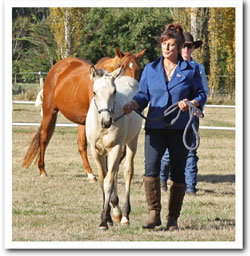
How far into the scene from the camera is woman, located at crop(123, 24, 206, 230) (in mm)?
5375

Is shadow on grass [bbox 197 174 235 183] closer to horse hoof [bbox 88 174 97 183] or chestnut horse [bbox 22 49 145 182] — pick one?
horse hoof [bbox 88 174 97 183]

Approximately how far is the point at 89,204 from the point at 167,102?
2318 mm

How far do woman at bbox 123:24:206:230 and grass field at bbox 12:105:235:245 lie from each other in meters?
→ 0.37

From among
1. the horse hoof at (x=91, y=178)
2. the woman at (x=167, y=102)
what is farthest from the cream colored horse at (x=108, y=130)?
the horse hoof at (x=91, y=178)

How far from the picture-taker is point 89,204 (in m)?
7.18

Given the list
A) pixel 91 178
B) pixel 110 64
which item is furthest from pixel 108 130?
pixel 91 178

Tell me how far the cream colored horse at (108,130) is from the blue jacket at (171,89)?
37cm

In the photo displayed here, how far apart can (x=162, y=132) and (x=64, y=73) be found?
4.73m

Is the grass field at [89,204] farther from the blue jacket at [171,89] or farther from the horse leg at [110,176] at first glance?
the blue jacket at [171,89]

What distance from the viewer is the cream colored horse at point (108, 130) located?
17.8ft

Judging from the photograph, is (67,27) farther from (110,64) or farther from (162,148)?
(162,148)

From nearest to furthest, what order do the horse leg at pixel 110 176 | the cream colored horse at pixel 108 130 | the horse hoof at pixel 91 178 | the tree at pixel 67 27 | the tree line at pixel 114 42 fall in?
1. the cream colored horse at pixel 108 130
2. the horse leg at pixel 110 176
3. the horse hoof at pixel 91 178
4. the tree at pixel 67 27
5. the tree line at pixel 114 42

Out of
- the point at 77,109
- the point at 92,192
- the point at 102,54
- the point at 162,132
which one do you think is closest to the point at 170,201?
the point at 162,132
